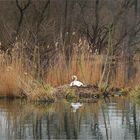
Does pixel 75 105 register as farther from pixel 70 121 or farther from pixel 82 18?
pixel 82 18

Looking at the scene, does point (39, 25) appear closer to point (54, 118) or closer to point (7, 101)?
point (7, 101)

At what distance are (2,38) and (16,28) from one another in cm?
491

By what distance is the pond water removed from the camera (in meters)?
10.9

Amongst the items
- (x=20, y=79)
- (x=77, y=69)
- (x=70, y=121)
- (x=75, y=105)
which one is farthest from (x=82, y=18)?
(x=70, y=121)

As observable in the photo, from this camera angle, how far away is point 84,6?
45188 millimetres

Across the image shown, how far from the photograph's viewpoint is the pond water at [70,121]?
1089 centimetres

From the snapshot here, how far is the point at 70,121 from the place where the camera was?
12398mm

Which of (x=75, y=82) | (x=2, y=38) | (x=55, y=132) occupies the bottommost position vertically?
(x=55, y=132)

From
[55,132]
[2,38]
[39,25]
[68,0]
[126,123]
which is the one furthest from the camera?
[68,0]

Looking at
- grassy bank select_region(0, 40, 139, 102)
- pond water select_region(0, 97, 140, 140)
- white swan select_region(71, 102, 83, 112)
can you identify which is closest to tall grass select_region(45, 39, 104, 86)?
grassy bank select_region(0, 40, 139, 102)

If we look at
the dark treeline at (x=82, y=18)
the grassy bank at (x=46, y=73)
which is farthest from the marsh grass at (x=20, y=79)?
the dark treeline at (x=82, y=18)

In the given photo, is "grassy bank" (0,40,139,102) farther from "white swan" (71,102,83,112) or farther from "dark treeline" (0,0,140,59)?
"dark treeline" (0,0,140,59)

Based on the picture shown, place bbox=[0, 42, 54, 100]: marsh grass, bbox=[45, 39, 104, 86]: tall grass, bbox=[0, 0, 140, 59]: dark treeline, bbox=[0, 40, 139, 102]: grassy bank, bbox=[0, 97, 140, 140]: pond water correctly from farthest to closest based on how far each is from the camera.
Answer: bbox=[0, 0, 140, 59]: dark treeline < bbox=[45, 39, 104, 86]: tall grass < bbox=[0, 40, 139, 102]: grassy bank < bbox=[0, 42, 54, 100]: marsh grass < bbox=[0, 97, 140, 140]: pond water

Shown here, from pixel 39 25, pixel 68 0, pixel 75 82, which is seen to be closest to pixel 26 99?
pixel 75 82
